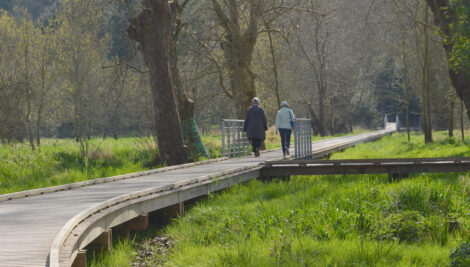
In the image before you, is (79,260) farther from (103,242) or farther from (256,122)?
(256,122)

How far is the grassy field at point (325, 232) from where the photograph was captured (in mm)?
6688

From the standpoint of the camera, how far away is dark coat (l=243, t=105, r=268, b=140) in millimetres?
17344

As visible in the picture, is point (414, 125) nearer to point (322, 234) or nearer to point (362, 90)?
point (362, 90)

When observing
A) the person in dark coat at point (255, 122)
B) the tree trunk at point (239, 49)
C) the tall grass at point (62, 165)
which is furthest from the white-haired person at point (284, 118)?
the tree trunk at point (239, 49)

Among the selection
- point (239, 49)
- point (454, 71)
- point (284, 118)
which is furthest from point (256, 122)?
point (454, 71)

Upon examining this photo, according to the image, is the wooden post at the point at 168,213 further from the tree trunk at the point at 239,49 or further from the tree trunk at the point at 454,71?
the tree trunk at the point at 239,49

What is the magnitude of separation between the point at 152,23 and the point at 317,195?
335 inches

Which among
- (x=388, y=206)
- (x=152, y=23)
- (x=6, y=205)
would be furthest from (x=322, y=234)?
(x=152, y=23)

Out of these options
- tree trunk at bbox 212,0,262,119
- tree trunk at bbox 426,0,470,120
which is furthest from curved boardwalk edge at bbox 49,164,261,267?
tree trunk at bbox 212,0,262,119

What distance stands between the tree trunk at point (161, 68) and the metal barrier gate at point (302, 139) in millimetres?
3486

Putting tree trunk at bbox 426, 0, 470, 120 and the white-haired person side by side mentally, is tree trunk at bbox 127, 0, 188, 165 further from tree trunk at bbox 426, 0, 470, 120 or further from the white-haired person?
tree trunk at bbox 426, 0, 470, 120

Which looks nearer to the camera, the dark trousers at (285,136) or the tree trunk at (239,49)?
the dark trousers at (285,136)

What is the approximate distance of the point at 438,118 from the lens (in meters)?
52.3

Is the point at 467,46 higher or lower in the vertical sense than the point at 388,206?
higher
